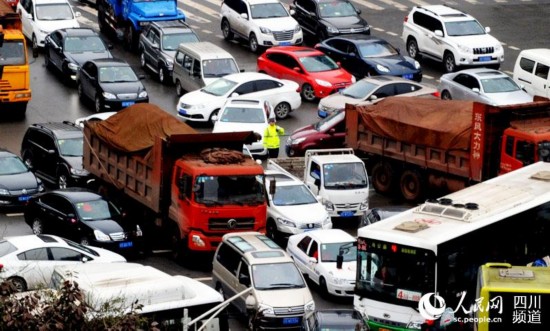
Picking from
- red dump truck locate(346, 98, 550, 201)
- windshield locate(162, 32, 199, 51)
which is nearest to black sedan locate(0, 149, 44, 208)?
red dump truck locate(346, 98, 550, 201)

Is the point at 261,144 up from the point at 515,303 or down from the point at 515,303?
down

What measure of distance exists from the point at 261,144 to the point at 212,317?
1900cm

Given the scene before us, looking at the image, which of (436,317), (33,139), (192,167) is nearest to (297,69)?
(33,139)

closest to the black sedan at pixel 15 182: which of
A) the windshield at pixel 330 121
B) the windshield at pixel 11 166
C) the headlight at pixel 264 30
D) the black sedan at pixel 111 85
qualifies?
the windshield at pixel 11 166

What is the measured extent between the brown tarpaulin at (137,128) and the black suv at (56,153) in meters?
1.69

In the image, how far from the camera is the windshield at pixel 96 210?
3334cm

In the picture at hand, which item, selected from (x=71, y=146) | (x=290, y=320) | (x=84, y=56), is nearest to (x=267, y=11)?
(x=84, y=56)

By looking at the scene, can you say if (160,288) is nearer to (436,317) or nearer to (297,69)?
(436,317)

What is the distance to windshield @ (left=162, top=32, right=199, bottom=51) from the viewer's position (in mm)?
49156

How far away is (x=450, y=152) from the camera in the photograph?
1444 inches

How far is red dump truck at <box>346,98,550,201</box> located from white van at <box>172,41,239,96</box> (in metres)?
8.46

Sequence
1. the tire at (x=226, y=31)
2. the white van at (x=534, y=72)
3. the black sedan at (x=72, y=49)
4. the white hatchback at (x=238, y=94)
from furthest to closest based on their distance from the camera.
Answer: the tire at (x=226, y=31) < the black sedan at (x=72, y=49) < the white van at (x=534, y=72) < the white hatchback at (x=238, y=94)

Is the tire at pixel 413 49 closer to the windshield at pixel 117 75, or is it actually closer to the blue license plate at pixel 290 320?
the windshield at pixel 117 75

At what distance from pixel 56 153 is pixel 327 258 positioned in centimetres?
1052
